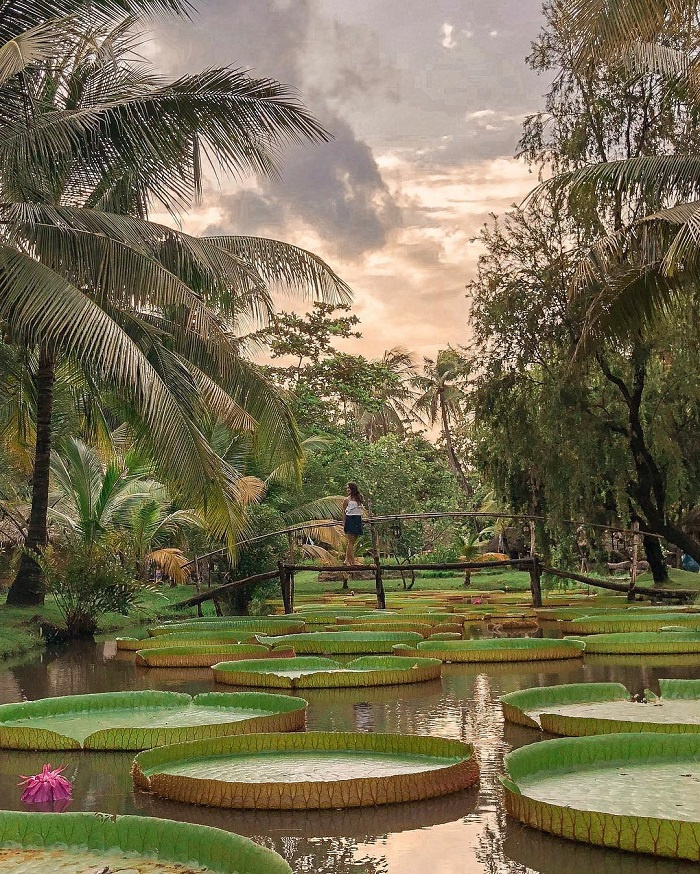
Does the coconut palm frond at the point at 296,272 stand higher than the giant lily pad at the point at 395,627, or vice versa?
the coconut palm frond at the point at 296,272

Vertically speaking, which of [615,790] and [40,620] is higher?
[40,620]

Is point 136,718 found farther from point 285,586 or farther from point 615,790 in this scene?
point 285,586

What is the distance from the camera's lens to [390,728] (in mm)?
5973

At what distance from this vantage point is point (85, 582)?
12.5m

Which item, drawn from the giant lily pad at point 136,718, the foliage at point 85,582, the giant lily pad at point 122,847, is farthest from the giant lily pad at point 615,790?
the foliage at point 85,582

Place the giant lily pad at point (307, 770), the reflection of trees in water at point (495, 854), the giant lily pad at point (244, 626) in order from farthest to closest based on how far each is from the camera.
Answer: the giant lily pad at point (244, 626) < the giant lily pad at point (307, 770) < the reflection of trees in water at point (495, 854)

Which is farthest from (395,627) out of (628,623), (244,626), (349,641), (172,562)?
(172,562)

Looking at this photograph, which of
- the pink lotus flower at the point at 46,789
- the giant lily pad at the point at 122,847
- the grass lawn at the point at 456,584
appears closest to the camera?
the giant lily pad at the point at 122,847

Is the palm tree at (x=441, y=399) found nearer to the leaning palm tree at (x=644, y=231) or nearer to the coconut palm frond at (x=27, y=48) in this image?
the leaning palm tree at (x=644, y=231)

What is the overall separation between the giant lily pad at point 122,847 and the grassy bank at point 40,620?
7.83 metres

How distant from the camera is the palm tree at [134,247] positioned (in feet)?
35.0

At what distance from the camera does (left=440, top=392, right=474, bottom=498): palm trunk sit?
140 feet

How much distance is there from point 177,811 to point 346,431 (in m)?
26.0

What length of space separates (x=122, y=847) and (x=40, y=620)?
988cm
